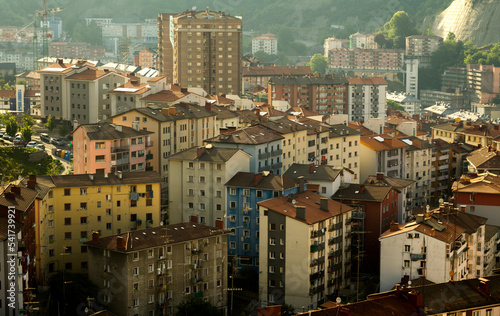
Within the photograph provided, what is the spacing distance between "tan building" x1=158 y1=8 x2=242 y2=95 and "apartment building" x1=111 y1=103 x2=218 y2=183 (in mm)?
28619

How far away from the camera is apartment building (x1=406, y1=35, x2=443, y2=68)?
142 meters

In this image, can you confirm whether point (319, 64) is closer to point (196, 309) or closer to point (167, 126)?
point (167, 126)

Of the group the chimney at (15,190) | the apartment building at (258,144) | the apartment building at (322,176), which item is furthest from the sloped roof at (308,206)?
the chimney at (15,190)

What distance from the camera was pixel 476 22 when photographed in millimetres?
156250

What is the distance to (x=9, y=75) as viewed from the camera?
385 ft

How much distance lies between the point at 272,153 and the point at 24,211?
16614 mm

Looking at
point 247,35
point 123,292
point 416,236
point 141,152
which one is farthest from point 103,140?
point 247,35

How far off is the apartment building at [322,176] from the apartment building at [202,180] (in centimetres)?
260

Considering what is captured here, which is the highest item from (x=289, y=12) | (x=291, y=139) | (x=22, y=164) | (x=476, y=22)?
(x=289, y=12)

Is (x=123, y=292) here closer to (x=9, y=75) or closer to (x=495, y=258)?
(x=495, y=258)

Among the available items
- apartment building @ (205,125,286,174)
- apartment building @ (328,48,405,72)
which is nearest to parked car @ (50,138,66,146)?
apartment building @ (205,125,286,174)

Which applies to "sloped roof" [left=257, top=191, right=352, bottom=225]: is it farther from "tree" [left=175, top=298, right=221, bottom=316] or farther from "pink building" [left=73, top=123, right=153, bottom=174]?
"pink building" [left=73, top=123, right=153, bottom=174]

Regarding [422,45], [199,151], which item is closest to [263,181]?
[199,151]

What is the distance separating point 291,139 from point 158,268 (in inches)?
655
